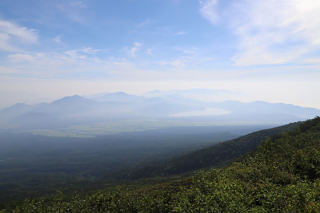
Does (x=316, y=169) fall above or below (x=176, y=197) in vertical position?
above

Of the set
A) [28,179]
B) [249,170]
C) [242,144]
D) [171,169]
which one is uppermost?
[249,170]

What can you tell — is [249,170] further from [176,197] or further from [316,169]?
[176,197]

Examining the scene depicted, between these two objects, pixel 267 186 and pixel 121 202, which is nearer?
pixel 267 186

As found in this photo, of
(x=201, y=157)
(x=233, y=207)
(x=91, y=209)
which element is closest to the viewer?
(x=233, y=207)

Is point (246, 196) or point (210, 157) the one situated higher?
point (246, 196)

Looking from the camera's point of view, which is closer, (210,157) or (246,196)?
(246,196)

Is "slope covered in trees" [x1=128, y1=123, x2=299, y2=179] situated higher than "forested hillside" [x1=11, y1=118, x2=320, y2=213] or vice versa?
"forested hillside" [x1=11, y1=118, x2=320, y2=213]

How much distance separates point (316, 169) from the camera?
81.8ft

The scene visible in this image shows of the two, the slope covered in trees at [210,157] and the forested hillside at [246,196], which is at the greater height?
the forested hillside at [246,196]

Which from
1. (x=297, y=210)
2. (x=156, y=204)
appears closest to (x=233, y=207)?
(x=297, y=210)

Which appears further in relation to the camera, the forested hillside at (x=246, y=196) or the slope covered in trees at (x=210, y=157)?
the slope covered in trees at (x=210, y=157)

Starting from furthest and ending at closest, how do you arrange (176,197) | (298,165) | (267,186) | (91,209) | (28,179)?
1. (28,179)
2. (298,165)
3. (91,209)
4. (176,197)
5. (267,186)

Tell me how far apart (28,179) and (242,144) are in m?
181

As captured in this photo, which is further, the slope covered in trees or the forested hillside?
the slope covered in trees
